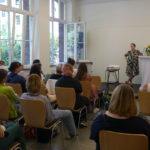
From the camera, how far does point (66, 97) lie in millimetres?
3672

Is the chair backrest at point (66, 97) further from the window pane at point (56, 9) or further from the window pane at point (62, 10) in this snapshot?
the window pane at point (62, 10)

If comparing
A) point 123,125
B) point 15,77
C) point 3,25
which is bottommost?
point 123,125

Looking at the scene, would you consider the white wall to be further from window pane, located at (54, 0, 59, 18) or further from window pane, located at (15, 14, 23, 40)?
window pane, located at (15, 14, 23, 40)

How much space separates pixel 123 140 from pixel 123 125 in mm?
152

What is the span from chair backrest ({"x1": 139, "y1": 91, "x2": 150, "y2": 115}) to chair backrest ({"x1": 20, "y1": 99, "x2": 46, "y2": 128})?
5.30 feet

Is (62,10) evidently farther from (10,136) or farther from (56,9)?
(10,136)

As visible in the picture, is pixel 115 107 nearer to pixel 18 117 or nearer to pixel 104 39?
pixel 18 117

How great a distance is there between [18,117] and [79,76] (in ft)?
5.45

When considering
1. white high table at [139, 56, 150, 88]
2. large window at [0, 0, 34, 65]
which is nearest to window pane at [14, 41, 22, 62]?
large window at [0, 0, 34, 65]

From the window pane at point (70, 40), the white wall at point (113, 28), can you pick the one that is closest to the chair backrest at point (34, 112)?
the window pane at point (70, 40)

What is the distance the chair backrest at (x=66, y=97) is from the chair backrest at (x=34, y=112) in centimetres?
89

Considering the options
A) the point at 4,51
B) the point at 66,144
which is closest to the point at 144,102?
the point at 66,144

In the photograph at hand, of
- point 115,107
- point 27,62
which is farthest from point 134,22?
point 115,107

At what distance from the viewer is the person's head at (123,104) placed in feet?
6.18
